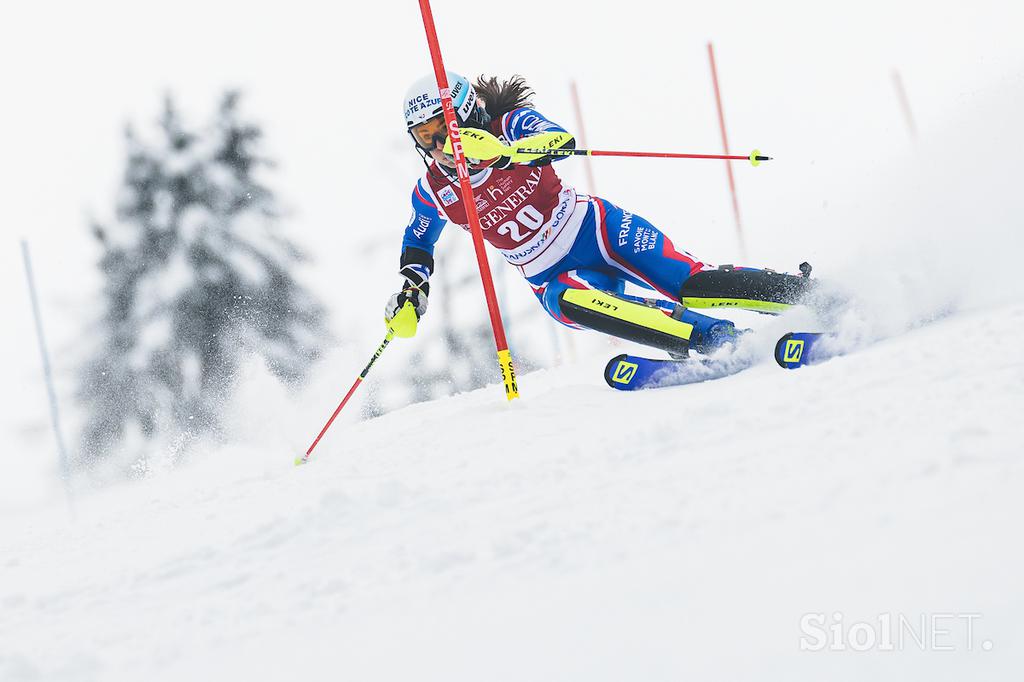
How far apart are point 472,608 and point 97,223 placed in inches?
470

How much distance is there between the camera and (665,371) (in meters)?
3.28

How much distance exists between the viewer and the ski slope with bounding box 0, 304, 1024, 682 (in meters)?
1.34

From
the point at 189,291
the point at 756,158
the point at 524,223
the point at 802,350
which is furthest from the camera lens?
the point at 189,291

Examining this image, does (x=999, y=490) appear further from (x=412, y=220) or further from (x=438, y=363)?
(x=438, y=363)

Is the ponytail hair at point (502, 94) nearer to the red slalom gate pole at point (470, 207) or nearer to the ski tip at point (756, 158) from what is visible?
the red slalom gate pole at point (470, 207)

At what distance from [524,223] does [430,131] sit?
55 centimetres

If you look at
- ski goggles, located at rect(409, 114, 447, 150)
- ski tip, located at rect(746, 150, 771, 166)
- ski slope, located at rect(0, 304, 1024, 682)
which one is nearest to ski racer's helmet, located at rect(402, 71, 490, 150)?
ski goggles, located at rect(409, 114, 447, 150)

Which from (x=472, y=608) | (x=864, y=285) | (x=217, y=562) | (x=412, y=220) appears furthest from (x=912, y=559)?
(x=412, y=220)

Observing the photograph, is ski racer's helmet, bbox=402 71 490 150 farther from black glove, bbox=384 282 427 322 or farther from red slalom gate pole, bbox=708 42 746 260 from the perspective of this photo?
red slalom gate pole, bbox=708 42 746 260

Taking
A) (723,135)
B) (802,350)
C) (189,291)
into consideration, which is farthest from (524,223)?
(189,291)

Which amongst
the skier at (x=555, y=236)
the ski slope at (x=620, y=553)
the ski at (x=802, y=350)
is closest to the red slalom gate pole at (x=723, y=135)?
the skier at (x=555, y=236)

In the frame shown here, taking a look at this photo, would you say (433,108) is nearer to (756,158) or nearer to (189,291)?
(756,158)

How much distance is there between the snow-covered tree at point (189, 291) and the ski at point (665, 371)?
344 inches

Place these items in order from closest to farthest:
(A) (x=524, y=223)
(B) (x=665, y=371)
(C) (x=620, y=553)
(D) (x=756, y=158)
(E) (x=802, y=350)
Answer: (C) (x=620, y=553) < (E) (x=802, y=350) < (B) (x=665, y=371) < (D) (x=756, y=158) < (A) (x=524, y=223)
